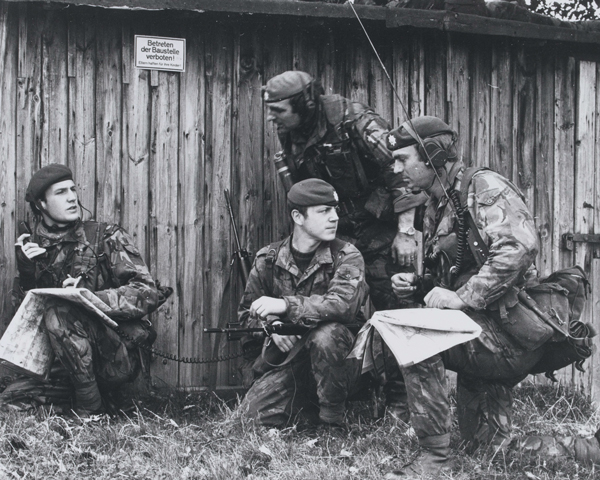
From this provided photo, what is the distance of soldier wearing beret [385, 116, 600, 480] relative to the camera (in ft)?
14.1

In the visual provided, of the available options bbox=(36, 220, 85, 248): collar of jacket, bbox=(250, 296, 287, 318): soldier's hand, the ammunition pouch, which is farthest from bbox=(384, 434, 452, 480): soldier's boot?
bbox=(36, 220, 85, 248): collar of jacket

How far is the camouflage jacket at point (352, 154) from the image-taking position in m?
5.79

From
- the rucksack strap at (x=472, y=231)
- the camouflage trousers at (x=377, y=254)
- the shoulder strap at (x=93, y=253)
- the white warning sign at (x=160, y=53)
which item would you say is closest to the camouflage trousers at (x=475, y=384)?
the rucksack strap at (x=472, y=231)

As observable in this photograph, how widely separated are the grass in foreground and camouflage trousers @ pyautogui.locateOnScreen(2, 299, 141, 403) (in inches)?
9.4

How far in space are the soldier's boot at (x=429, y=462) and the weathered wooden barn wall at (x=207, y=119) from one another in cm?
236

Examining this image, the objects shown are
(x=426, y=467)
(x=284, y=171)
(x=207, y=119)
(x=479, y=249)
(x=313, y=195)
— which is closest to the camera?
(x=426, y=467)

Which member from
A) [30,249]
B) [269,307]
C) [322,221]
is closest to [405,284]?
[322,221]

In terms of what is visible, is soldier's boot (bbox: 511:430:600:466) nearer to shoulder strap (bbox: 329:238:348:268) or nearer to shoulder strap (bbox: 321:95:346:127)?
shoulder strap (bbox: 329:238:348:268)

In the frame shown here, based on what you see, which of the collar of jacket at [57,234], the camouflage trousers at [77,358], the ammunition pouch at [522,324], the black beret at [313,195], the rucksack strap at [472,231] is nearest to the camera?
the ammunition pouch at [522,324]

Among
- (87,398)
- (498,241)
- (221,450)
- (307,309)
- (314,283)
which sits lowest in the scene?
(221,450)

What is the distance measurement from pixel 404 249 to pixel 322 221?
0.67m

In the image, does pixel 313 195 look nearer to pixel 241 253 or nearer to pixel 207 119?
pixel 241 253

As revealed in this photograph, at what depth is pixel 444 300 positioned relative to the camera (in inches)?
174

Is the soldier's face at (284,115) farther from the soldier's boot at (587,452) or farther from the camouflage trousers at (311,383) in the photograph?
the soldier's boot at (587,452)
